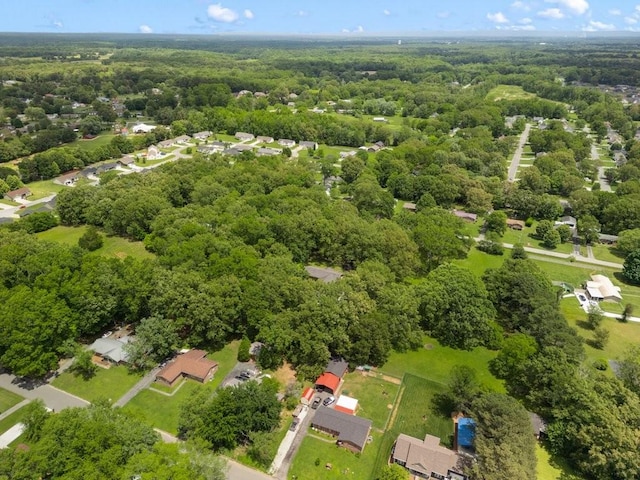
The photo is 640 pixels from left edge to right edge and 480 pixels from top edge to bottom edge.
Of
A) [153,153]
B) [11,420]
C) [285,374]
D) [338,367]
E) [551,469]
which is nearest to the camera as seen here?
[551,469]

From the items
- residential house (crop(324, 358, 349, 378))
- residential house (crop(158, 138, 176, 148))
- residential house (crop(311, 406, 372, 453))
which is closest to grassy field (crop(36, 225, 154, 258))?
residential house (crop(324, 358, 349, 378))

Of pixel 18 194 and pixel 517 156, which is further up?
pixel 18 194

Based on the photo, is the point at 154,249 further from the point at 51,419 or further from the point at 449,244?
the point at 449,244

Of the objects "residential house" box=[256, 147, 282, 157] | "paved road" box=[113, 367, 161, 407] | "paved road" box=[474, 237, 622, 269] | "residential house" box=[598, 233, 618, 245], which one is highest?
"residential house" box=[256, 147, 282, 157]

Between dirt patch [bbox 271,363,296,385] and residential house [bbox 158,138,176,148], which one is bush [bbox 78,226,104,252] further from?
residential house [bbox 158,138,176,148]

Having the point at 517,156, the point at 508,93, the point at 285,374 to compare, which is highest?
the point at 508,93

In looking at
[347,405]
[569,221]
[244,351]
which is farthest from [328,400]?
[569,221]

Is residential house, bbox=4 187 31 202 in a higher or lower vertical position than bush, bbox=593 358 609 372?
higher

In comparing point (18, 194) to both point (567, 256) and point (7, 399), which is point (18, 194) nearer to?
point (7, 399)
